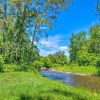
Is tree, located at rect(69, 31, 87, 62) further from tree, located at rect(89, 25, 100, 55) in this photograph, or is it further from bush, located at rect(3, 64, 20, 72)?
bush, located at rect(3, 64, 20, 72)

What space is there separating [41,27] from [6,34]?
21.5 feet

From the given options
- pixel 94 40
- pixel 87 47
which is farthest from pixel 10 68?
pixel 87 47

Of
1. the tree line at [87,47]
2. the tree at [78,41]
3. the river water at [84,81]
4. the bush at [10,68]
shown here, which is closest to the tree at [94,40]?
the tree line at [87,47]

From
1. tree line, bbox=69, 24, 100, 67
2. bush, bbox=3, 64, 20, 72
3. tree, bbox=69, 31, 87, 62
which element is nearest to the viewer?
bush, bbox=3, 64, 20, 72

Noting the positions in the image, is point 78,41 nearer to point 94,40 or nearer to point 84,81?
point 94,40

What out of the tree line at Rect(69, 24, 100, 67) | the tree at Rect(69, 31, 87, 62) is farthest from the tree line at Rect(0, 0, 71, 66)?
the tree at Rect(69, 31, 87, 62)

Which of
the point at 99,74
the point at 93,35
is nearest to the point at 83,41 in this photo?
the point at 93,35

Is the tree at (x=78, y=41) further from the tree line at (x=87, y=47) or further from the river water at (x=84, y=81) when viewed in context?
the river water at (x=84, y=81)

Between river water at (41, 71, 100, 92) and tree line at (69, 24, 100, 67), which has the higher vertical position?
tree line at (69, 24, 100, 67)

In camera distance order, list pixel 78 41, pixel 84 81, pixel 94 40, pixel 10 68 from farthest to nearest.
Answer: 1. pixel 78 41
2. pixel 94 40
3. pixel 10 68
4. pixel 84 81

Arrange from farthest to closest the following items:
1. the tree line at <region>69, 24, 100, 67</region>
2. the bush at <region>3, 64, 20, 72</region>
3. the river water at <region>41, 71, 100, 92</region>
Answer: the tree line at <region>69, 24, 100, 67</region> < the bush at <region>3, 64, 20, 72</region> < the river water at <region>41, 71, 100, 92</region>

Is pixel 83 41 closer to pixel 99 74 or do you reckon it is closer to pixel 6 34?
pixel 99 74

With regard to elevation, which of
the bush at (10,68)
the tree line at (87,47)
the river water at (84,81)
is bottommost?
the river water at (84,81)

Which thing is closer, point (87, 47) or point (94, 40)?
point (94, 40)
